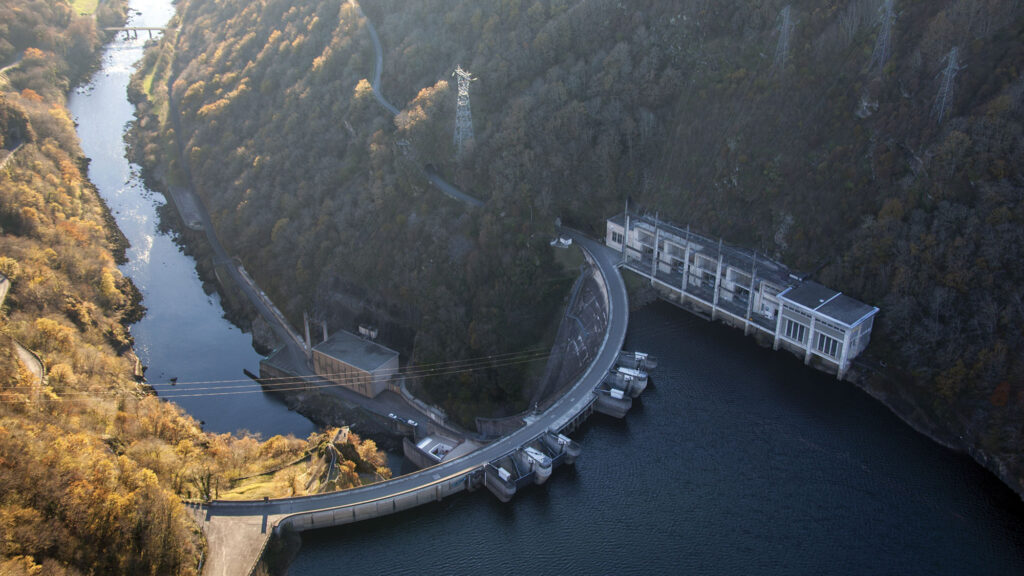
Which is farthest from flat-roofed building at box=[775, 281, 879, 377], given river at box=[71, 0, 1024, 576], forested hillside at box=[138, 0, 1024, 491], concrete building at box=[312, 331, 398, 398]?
concrete building at box=[312, 331, 398, 398]

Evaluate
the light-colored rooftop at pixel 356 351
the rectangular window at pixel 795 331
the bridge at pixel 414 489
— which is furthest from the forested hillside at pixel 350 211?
the rectangular window at pixel 795 331

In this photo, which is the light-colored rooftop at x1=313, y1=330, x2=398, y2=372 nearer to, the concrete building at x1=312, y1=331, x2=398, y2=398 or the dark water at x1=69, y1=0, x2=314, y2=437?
the concrete building at x1=312, y1=331, x2=398, y2=398

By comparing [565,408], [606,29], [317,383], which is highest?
[606,29]

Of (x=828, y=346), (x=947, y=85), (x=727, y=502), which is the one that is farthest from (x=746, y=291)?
(x=727, y=502)

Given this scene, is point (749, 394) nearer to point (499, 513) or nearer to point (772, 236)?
point (772, 236)

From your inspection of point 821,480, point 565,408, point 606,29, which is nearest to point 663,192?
point 606,29
